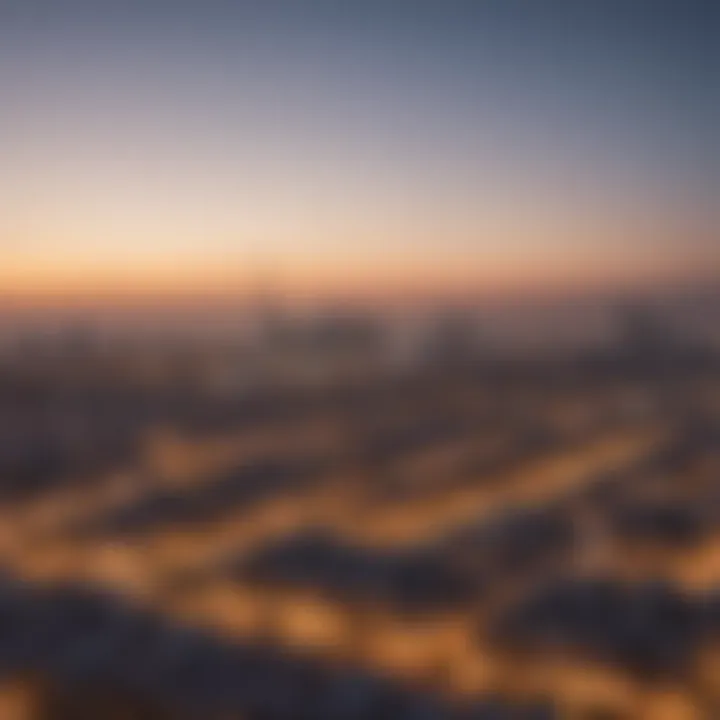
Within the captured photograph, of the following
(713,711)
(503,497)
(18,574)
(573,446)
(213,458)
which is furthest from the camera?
(573,446)

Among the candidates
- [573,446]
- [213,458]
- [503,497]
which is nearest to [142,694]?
[503,497]

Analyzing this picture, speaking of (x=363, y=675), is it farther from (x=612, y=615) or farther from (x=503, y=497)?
(x=503, y=497)

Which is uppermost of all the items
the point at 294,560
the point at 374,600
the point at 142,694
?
the point at 294,560

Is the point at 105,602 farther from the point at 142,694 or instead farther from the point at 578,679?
the point at 578,679

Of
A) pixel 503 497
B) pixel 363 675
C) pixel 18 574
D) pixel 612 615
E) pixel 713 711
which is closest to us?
pixel 713 711

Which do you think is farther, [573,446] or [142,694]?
[573,446]

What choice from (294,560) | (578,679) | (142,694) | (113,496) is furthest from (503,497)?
(142,694)

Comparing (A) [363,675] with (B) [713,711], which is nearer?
(B) [713,711]

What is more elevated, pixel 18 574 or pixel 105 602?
pixel 18 574

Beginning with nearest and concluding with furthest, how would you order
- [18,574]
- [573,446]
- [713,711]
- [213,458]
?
[713,711]
[18,574]
[213,458]
[573,446]
